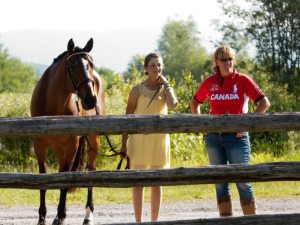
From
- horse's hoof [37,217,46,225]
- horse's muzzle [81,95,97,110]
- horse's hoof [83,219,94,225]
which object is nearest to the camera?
horse's muzzle [81,95,97,110]

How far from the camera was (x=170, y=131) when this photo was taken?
675 centimetres

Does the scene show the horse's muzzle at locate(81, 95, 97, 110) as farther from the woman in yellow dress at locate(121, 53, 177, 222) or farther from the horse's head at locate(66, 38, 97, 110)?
the woman in yellow dress at locate(121, 53, 177, 222)

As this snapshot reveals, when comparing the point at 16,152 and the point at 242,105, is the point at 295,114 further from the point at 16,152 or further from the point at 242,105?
the point at 16,152

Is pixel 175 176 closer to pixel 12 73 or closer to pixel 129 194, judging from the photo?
pixel 129 194

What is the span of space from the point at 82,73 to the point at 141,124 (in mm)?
2684

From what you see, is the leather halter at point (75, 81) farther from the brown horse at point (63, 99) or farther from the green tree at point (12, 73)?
the green tree at point (12, 73)

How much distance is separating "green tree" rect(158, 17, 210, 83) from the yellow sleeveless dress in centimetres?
7575

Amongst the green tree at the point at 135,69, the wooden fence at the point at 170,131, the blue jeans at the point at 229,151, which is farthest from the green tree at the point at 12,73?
the wooden fence at the point at 170,131

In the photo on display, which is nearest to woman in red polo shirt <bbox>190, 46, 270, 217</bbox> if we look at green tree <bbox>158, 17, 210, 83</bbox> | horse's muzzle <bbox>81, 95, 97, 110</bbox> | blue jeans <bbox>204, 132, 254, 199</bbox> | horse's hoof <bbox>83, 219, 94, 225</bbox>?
blue jeans <bbox>204, 132, 254, 199</bbox>

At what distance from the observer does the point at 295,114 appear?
269 inches

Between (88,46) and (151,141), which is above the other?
(88,46)

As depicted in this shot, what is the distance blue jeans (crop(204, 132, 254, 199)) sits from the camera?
772cm

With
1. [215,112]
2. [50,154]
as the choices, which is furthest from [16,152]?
[215,112]

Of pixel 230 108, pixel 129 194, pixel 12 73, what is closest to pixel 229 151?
pixel 230 108
